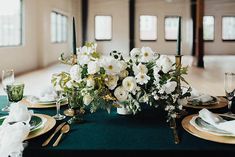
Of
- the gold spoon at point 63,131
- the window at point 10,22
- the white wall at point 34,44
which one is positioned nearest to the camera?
the gold spoon at point 63,131

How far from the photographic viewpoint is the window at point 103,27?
52.8 feet

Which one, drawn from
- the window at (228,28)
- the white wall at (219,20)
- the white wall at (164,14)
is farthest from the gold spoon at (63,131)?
the window at (228,28)

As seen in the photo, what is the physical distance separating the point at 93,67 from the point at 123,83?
15 centimetres

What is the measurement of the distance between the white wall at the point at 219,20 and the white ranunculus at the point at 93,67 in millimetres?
16440

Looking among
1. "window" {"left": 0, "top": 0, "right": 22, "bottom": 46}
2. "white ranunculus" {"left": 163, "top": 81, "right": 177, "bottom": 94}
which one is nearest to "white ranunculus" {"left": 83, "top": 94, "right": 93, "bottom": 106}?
"white ranunculus" {"left": 163, "top": 81, "right": 177, "bottom": 94}

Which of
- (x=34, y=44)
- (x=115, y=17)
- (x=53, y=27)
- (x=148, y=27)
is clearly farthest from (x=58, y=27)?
(x=148, y=27)

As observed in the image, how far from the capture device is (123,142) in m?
1.09

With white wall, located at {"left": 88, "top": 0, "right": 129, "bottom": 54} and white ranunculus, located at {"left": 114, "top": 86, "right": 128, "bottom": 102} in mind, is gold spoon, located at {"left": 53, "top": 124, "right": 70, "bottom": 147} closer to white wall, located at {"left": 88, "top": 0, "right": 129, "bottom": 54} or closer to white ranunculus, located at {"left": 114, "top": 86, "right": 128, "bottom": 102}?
white ranunculus, located at {"left": 114, "top": 86, "right": 128, "bottom": 102}

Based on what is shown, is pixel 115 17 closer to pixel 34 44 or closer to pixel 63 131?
pixel 34 44

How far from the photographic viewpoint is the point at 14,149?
3.21ft

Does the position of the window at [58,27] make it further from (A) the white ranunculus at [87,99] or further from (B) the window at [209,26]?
(A) the white ranunculus at [87,99]

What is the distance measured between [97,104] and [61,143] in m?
0.26

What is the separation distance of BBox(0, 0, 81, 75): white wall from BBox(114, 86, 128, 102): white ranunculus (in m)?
6.79

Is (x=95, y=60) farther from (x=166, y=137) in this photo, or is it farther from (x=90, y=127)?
(x=166, y=137)
